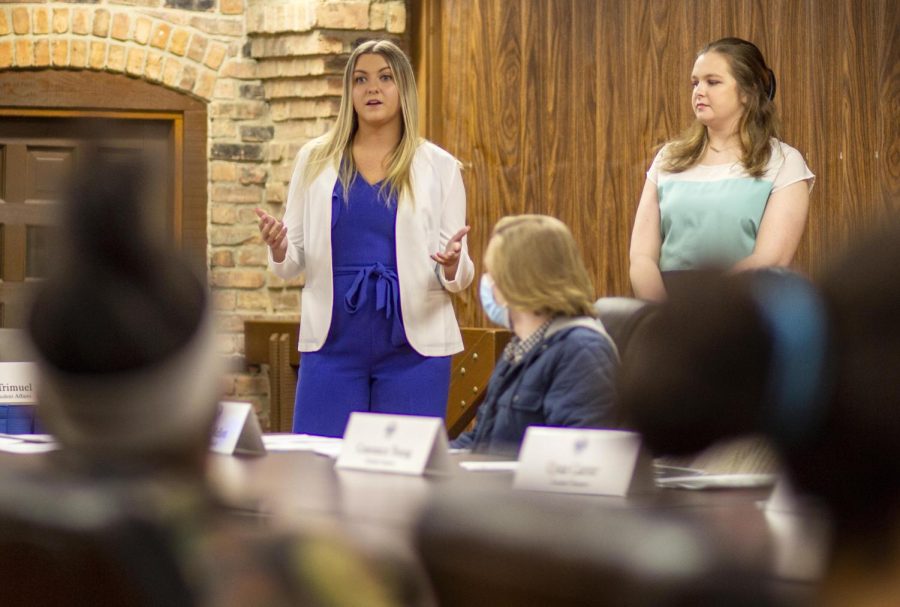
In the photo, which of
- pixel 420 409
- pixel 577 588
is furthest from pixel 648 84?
pixel 577 588

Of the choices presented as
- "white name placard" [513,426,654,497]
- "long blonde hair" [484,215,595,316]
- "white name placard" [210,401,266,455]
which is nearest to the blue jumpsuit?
"long blonde hair" [484,215,595,316]

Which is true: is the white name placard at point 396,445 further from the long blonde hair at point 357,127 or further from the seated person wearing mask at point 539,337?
the long blonde hair at point 357,127

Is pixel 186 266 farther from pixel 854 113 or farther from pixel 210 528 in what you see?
pixel 854 113

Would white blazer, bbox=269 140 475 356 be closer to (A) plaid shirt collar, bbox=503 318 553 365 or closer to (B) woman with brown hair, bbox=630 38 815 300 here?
(B) woman with brown hair, bbox=630 38 815 300

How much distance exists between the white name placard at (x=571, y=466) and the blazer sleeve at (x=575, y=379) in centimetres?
73

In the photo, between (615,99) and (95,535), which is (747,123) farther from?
(95,535)

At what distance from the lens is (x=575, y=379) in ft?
6.74

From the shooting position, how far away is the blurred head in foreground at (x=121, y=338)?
0.40m

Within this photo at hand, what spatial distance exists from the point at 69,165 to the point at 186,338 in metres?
0.07

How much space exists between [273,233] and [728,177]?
1.01 meters

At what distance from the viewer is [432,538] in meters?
0.62

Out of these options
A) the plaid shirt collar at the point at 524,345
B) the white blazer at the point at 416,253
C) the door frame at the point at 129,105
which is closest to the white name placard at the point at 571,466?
the plaid shirt collar at the point at 524,345

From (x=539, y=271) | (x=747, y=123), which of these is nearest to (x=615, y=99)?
(x=747, y=123)

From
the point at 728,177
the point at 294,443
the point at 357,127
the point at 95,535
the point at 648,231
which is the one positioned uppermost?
the point at 357,127
